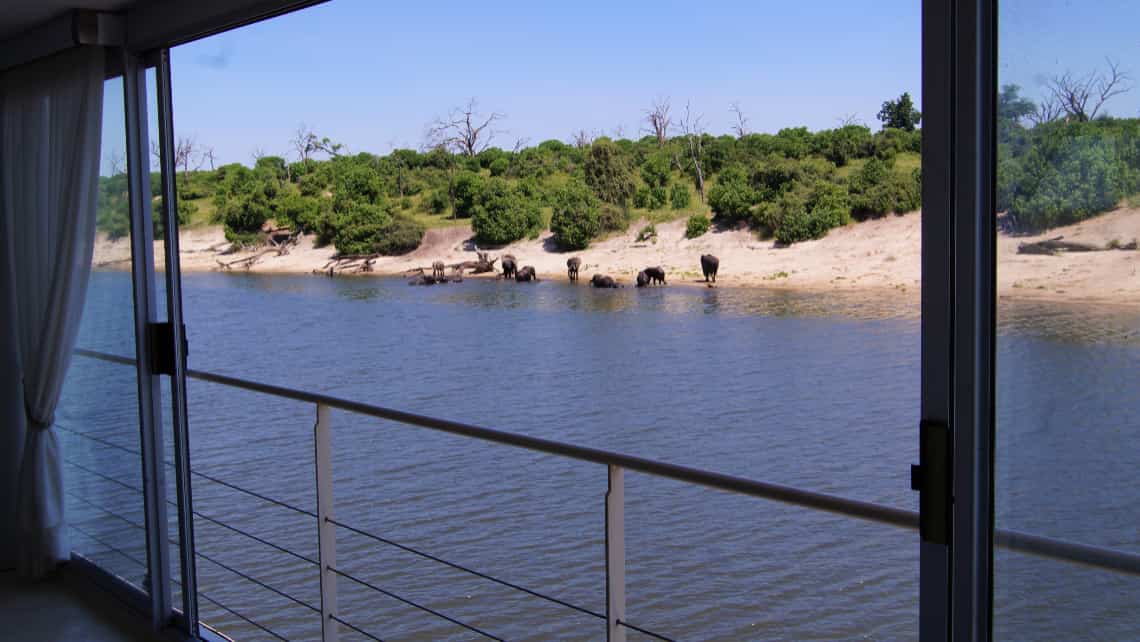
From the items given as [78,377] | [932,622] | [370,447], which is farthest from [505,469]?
[932,622]

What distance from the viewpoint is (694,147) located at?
16.8 metres

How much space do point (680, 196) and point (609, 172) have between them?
1.31 metres

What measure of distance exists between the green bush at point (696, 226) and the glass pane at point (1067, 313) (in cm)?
1522

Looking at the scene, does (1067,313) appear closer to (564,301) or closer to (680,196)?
(564,301)

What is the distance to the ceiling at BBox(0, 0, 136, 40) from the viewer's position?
5.99 ft

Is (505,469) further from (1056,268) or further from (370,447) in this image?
(1056,268)

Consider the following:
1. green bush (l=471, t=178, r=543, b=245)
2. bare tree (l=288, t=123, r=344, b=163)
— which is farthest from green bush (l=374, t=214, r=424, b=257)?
bare tree (l=288, t=123, r=344, b=163)

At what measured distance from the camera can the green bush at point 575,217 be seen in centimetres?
Answer: 1650

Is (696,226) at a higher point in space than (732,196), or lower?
lower

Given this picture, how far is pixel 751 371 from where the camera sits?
42.3 feet

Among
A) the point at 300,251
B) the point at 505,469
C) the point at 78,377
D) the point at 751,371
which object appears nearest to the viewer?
the point at 78,377

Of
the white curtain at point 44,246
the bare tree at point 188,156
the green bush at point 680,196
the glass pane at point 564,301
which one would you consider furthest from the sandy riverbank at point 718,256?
the white curtain at point 44,246

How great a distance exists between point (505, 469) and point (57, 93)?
25.5ft

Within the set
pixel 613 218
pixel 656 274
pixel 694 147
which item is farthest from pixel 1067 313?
pixel 694 147
